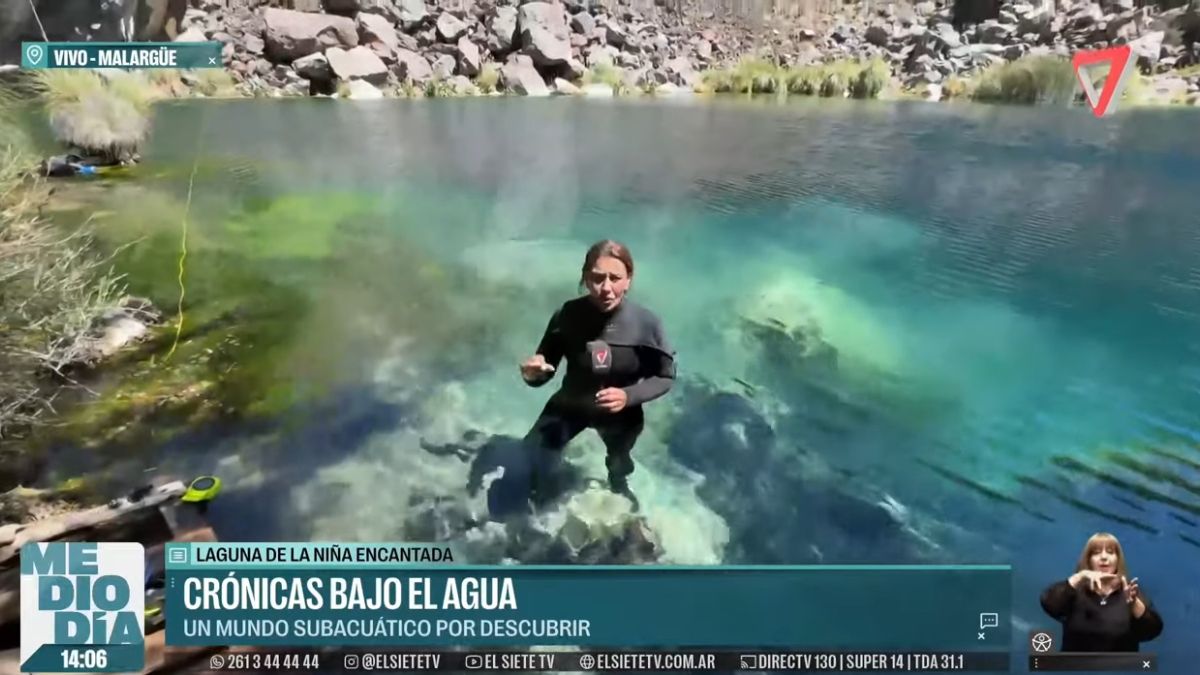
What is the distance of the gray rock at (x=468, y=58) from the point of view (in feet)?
6.77

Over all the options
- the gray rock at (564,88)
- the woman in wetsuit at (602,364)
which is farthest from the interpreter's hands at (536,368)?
the gray rock at (564,88)

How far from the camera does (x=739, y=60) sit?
2.05 meters

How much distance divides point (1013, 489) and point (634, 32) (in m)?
1.55

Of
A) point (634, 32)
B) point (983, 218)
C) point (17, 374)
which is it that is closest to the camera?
point (17, 374)

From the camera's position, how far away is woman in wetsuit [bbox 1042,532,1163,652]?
70.9 inches

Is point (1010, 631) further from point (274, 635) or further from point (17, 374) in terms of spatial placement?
point (17, 374)

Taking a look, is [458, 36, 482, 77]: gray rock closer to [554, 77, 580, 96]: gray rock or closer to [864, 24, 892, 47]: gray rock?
[554, 77, 580, 96]: gray rock

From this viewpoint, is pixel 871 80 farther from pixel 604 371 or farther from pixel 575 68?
pixel 604 371

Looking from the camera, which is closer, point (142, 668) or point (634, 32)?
point (142, 668)

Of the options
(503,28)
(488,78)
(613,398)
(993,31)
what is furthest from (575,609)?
(993,31)

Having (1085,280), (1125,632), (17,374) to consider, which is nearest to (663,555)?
(1125,632)

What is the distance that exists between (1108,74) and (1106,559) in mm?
1222

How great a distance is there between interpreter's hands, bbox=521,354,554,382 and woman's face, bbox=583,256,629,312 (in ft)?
0.63

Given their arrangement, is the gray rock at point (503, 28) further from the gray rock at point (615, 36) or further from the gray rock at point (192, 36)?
the gray rock at point (192, 36)
